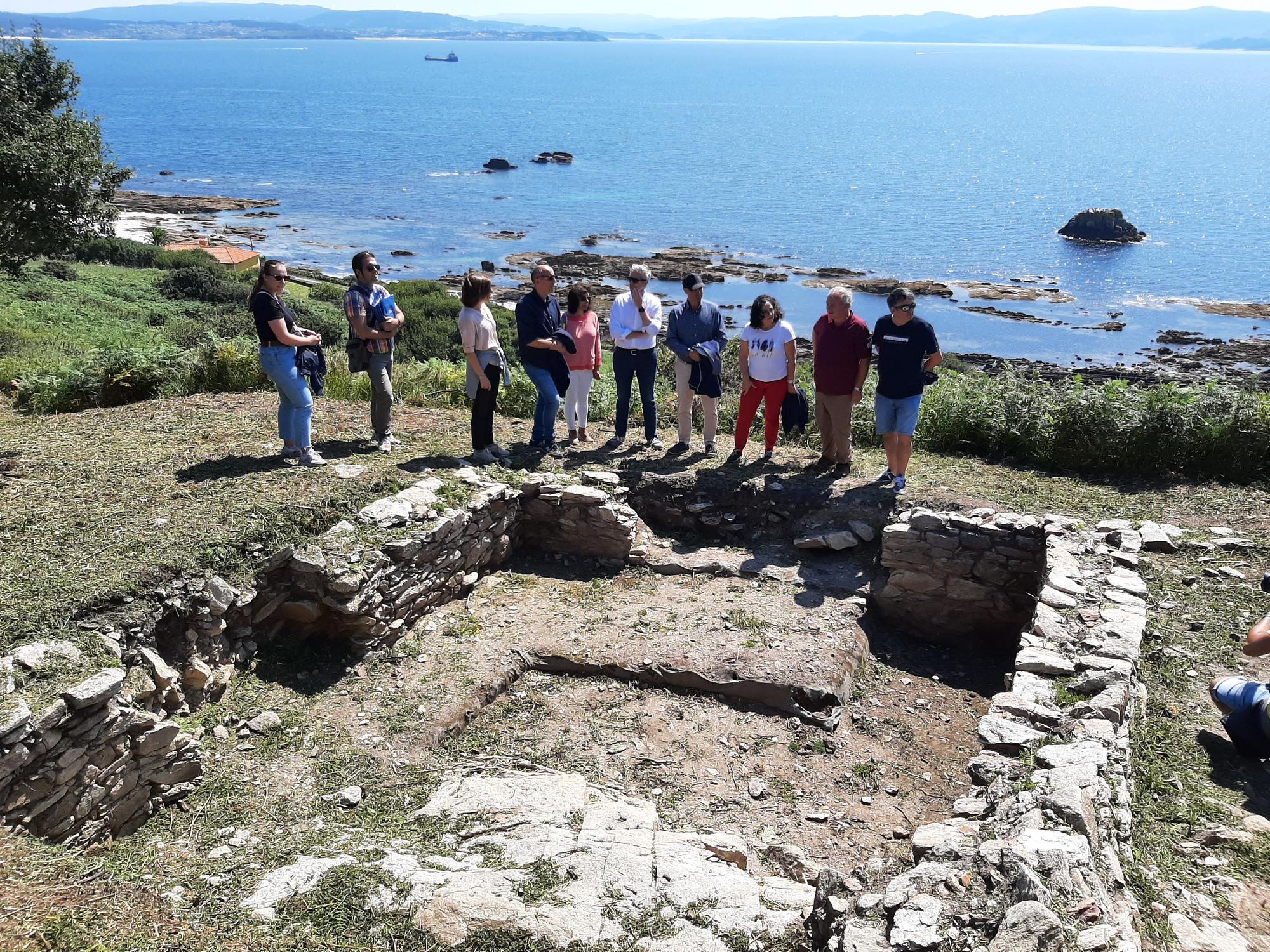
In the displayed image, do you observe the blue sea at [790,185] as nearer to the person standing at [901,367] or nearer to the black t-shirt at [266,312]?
the person standing at [901,367]

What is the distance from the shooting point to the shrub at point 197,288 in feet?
111

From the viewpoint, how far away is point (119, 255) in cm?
4106

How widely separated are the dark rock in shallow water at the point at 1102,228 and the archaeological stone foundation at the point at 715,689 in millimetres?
59947

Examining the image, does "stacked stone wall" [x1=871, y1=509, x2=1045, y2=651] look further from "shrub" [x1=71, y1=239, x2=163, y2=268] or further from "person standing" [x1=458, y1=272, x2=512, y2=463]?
"shrub" [x1=71, y1=239, x2=163, y2=268]

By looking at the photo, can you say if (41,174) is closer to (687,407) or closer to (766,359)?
(687,407)

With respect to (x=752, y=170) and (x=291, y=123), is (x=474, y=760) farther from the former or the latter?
(x=291, y=123)

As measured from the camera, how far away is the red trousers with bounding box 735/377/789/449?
10523 millimetres

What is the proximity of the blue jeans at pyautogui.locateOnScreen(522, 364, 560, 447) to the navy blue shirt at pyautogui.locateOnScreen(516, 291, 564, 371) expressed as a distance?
0.10m

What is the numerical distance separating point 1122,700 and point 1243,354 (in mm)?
36074

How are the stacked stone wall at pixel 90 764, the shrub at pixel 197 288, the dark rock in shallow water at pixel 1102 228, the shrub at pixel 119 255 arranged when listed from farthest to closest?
1. the dark rock in shallow water at pixel 1102 228
2. the shrub at pixel 119 255
3. the shrub at pixel 197 288
4. the stacked stone wall at pixel 90 764

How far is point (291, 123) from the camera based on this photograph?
395 ft

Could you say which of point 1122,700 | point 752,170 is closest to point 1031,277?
point 752,170

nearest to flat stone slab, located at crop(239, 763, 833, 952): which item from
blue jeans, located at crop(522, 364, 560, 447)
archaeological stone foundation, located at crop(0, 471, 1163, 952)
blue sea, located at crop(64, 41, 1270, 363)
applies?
archaeological stone foundation, located at crop(0, 471, 1163, 952)

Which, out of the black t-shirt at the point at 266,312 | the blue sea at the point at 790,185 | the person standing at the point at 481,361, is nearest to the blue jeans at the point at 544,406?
the person standing at the point at 481,361
